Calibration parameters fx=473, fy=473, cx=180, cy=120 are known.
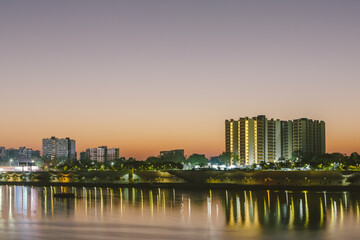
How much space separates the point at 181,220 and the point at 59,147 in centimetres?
17279

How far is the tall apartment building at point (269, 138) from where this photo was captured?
4380 inches

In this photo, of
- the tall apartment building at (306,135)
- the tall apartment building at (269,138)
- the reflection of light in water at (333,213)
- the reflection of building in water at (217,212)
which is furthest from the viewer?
the tall apartment building at (306,135)

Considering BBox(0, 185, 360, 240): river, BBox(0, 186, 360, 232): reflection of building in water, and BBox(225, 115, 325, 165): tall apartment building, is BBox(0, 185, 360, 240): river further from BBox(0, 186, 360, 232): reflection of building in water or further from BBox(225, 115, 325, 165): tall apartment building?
BBox(225, 115, 325, 165): tall apartment building

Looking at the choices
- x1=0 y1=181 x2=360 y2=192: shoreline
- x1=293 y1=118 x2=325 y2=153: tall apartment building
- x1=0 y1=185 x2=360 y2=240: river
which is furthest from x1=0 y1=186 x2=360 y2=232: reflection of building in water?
x1=293 y1=118 x2=325 y2=153: tall apartment building

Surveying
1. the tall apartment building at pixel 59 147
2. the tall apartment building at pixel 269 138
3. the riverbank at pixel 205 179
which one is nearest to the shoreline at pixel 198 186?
the riverbank at pixel 205 179

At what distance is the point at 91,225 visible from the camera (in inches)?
961

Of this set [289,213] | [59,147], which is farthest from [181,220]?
[59,147]

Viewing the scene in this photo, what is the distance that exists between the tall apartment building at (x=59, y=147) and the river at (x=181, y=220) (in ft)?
511

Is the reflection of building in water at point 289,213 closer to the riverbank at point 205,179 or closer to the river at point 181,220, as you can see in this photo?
the river at point 181,220

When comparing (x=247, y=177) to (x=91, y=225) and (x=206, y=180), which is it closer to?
(x=206, y=180)

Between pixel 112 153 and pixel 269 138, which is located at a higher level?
pixel 269 138

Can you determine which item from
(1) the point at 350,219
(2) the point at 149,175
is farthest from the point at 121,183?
(1) the point at 350,219

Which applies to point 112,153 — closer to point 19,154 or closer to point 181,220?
point 19,154

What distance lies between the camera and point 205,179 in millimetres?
60594
